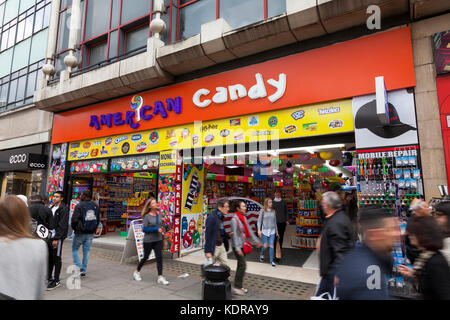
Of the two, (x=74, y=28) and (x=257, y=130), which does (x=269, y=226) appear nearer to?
(x=257, y=130)

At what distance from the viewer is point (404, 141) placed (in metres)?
5.89

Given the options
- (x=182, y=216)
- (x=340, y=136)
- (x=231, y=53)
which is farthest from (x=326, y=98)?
(x=182, y=216)

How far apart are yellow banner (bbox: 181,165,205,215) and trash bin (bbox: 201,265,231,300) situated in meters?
4.46

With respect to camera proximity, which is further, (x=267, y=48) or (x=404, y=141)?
(x=267, y=48)

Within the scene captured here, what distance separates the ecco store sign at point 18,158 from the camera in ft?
42.5

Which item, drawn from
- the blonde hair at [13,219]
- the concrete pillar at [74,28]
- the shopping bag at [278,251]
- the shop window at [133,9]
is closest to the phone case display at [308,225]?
the shopping bag at [278,251]

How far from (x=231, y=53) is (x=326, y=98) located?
3.15 meters

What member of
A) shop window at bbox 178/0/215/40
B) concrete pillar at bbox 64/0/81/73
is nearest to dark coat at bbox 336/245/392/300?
shop window at bbox 178/0/215/40

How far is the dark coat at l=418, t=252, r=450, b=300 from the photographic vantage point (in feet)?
6.81

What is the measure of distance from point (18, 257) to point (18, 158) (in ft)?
46.8

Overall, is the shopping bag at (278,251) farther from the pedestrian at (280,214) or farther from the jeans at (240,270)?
the jeans at (240,270)

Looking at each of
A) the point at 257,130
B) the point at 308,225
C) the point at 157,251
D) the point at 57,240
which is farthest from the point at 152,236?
the point at 308,225

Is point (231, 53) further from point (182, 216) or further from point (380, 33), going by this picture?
point (182, 216)

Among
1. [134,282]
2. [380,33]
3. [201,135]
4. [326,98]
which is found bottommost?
[134,282]
